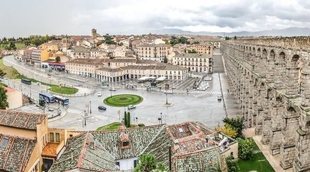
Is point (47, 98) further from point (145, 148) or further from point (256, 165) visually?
point (256, 165)

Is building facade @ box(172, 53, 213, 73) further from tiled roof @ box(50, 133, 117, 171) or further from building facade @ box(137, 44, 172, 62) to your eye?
tiled roof @ box(50, 133, 117, 171)

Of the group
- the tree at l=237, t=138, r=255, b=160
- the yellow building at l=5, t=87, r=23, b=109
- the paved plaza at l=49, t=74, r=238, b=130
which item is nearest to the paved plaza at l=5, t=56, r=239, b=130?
the paved plaza at l=49, t=74, r=238, b=130

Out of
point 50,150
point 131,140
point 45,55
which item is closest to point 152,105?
point 131,140

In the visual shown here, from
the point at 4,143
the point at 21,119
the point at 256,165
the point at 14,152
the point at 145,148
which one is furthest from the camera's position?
the point at 256,165

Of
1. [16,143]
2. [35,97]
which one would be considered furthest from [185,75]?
[16,143]

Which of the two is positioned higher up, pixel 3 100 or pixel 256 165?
pixel 3 100

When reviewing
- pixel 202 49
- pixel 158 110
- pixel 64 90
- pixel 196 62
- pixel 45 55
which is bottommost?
pixel 158 110

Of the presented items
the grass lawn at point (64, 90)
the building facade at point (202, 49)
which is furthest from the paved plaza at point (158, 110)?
the building facade at point (202, 49)
